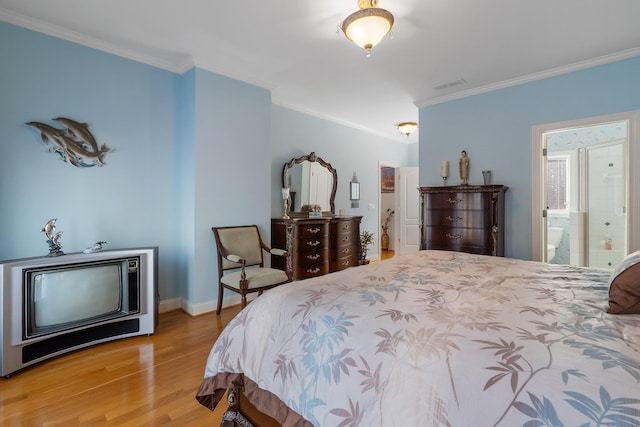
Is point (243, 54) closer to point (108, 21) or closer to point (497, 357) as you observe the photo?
point (108, 21)

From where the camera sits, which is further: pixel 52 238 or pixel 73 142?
pixel 73 142

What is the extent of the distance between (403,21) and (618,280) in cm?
227

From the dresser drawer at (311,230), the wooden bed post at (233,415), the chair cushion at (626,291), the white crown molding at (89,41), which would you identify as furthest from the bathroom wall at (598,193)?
the wooden bed post at (233,415)

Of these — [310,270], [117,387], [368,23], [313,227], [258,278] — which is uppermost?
[368,23]

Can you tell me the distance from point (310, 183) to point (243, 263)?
2.24 metres

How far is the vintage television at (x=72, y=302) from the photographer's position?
2.07 meters

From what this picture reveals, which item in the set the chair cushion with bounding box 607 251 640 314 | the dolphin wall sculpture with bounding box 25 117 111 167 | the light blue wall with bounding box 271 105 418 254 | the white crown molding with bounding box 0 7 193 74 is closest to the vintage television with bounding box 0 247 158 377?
the dolphin wall sculpture with bounding box 25 117 111 167

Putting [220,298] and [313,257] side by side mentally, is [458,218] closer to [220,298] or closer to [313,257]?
[313,257]

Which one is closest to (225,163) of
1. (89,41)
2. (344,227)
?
(89,41)

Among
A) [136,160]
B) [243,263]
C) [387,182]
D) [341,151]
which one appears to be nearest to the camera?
[243,263]

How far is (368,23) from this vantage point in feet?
6.96

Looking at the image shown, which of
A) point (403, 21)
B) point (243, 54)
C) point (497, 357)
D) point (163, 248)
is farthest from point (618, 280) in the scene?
point (163, 248)

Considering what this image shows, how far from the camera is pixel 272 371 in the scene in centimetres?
117

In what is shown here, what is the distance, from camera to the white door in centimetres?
633
